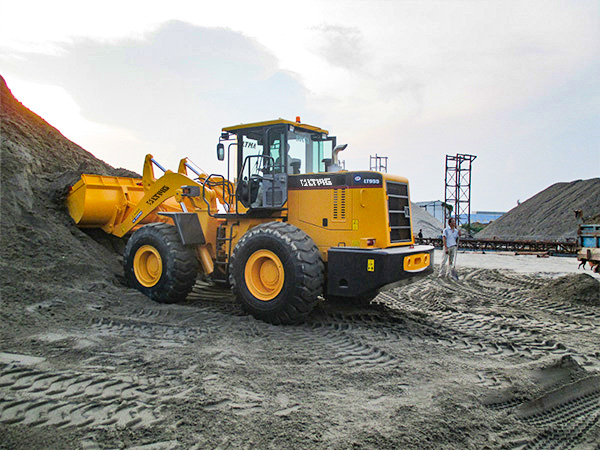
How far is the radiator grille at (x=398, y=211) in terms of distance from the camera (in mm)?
6757

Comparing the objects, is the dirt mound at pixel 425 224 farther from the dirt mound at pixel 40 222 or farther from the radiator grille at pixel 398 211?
the radiator grille at pixel 398 211

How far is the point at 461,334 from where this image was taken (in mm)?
6215

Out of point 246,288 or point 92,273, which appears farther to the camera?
point 92,273

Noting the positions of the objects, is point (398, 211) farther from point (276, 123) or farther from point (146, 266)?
point (146, 266)

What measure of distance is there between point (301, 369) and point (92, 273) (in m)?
4.90

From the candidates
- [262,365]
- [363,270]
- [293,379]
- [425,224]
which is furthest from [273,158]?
[425,224]

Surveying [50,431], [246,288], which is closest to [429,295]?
[246,288]

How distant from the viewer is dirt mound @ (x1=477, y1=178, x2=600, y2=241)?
3475 cm

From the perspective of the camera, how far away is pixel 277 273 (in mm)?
6477

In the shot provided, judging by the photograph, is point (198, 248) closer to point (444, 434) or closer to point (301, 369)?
point (301, 369)

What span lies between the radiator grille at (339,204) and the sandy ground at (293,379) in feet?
4.67

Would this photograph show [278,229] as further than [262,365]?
Yes

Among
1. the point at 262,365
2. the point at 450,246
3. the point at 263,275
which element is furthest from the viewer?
the point at 450,246

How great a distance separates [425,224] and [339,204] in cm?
4172
